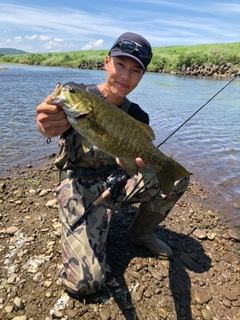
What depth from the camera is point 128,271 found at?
3.75m

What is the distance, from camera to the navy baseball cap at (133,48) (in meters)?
3.61

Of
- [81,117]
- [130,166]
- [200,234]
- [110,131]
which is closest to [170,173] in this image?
[130,166]

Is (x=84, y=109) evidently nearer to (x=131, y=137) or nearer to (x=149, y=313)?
(x=131, y=137)

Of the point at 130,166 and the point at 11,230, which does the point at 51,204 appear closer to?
the point at 11,230

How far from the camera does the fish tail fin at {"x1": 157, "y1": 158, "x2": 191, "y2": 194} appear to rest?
3223 millimetres

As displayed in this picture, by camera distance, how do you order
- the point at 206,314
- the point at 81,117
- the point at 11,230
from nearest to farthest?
the point at 81,117
the point at 206,314
the point at 11,230

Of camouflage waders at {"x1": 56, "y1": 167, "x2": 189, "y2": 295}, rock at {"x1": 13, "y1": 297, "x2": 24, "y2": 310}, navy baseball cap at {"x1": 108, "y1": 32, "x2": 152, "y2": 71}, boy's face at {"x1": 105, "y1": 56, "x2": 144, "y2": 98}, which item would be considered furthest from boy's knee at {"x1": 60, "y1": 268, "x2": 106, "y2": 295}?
navy baseball cap at {"x1": 108, "y1": 32, "x2": 152, "y2": 71}

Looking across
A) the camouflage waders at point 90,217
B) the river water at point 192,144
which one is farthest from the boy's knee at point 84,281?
the river water at point 192,144

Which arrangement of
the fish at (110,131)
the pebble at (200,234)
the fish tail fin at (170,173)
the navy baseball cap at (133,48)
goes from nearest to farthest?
the fish at (110,131) < the fish tail fin at (170,173) < the navy baseball cap at (133,48) < the pebble at (200,234)

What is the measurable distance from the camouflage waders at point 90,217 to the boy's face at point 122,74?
3.74 feet

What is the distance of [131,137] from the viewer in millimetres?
3012

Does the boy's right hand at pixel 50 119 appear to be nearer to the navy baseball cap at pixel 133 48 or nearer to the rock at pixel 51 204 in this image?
the navy baseball cap at pixel 133 48

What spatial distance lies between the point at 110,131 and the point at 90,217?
4.48 feet

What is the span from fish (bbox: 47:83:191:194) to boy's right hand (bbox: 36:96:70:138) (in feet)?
0.25
